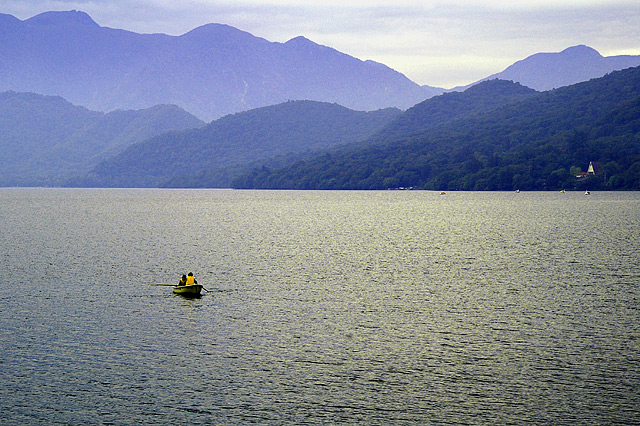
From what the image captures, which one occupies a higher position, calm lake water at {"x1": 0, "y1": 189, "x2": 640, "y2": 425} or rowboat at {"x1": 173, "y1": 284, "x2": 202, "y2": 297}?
rowboat at {"x1": 173, "y1": 284, "x2": 202, "y2": 297}

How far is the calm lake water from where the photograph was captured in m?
36.9

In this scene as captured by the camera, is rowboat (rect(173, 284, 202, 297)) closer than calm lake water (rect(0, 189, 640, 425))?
No

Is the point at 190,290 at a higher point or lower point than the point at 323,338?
higher

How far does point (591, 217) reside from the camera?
190500mm

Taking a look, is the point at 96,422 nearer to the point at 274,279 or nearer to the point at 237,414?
the point at 237,414

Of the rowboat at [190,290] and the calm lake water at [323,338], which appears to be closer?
the calm lake water at [323,338]

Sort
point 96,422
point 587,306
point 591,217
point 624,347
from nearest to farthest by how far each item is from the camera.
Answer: point 96,422 < point 624,347 < point 587,306 < point 591,217

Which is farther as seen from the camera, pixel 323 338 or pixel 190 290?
pixel 190 290

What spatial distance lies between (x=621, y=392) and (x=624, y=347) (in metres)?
11.2

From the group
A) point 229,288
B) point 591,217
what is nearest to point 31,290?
point 229,288

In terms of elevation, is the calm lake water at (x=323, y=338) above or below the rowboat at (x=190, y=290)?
below

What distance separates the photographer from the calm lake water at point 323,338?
121ft

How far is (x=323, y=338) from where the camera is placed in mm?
52094

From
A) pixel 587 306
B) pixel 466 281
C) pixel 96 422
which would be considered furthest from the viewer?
pixel 466 281
